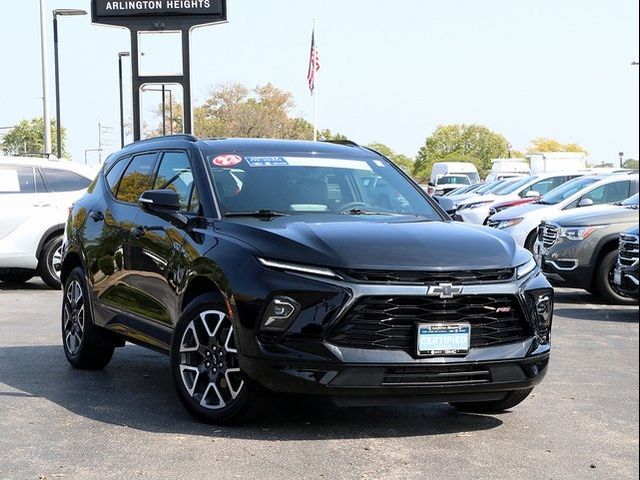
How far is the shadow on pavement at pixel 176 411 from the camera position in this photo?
234 inches

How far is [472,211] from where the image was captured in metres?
23.5

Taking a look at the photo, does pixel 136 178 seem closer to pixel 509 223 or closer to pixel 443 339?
pixel 443 339

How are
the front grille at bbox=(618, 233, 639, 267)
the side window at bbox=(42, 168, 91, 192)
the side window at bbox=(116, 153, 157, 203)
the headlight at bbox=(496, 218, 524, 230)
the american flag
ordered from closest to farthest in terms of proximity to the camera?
the side window at bbox=(116, 153, 157, 203) → the front grille at bbox=(618, 233, 639, 267) → the side window at bbox=(42, 168, 91, 192) → the headlight at bbox=(496, 218, 524, 230) → the american flag

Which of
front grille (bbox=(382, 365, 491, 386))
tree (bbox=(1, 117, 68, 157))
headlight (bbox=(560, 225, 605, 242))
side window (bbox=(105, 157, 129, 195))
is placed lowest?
front grille (bbox=(382, 365, 491, 386))

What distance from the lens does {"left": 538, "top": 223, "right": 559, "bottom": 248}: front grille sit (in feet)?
44.5

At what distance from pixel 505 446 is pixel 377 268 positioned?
119 cm

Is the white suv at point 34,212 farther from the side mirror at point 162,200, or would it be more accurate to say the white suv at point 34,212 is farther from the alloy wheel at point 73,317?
the side mirror at point 162,200

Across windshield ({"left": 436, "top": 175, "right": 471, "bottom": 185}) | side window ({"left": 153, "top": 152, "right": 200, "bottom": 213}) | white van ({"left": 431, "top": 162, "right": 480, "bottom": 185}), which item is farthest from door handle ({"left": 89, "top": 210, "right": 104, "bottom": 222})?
white van ({"left": 431, "top": 162, "right": 480, "bottom": 185})

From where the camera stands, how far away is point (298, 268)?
5.54 meters

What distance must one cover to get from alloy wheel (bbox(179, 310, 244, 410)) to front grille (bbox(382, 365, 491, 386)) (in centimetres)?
84

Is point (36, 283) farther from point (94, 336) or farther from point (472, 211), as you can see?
point (472, 211)

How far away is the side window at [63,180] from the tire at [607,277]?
6909mm

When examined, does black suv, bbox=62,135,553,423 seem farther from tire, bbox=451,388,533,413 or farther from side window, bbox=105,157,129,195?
side window, bbox=105,157,129,195

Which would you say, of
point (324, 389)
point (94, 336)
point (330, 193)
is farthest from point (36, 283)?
point (324, 389)
